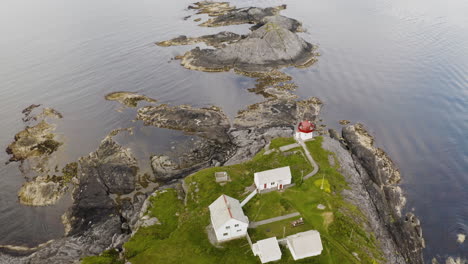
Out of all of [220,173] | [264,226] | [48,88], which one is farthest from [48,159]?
[264,226]

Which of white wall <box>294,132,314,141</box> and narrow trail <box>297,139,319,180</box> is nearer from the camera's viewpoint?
narrow trail <box>297,139,319,180</box>

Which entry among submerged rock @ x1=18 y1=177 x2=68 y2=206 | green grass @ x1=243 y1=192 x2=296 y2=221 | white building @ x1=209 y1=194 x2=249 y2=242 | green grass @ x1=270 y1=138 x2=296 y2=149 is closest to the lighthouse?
green grass @ x1=270 y1=138 x2=296 y2=149

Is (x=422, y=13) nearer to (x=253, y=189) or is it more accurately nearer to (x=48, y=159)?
(x=253, y=189)

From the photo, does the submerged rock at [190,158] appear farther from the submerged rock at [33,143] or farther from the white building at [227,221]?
the submerged rock at [33,143]

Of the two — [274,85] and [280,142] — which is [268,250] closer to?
[280,142]

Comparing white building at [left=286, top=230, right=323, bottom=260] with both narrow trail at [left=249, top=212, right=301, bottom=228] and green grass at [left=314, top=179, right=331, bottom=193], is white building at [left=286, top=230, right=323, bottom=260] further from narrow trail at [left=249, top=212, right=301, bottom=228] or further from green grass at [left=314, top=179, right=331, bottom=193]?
green grass at [left=314, top=179, right=331, bottom=193]

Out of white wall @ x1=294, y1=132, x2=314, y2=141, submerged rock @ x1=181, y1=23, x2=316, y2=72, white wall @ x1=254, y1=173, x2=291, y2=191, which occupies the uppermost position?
submerged rock @ x1=181, y1=23, x2=316, y2=72

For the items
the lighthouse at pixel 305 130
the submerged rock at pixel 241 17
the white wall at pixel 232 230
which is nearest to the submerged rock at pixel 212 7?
the submerged rock at pixel 241 17
